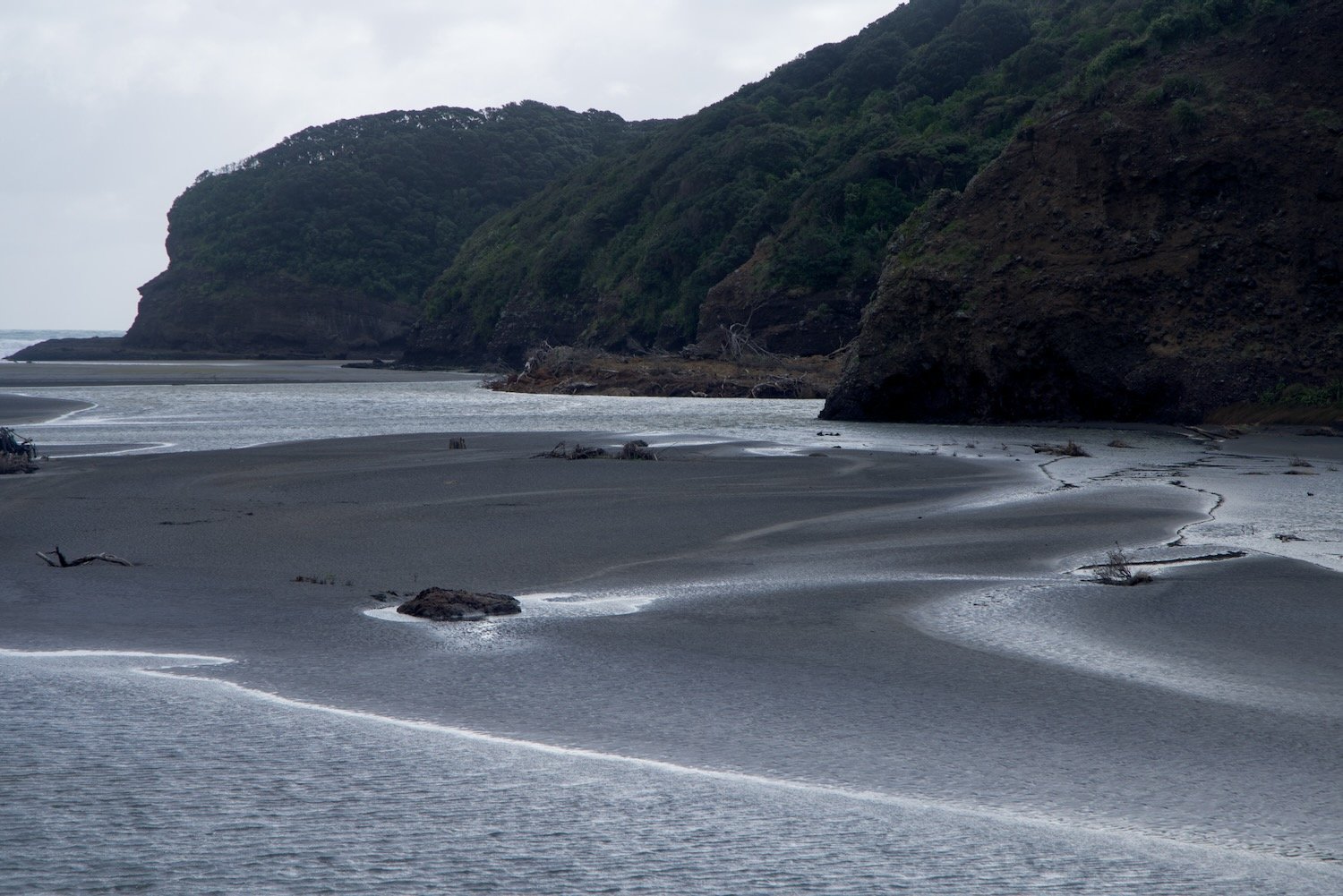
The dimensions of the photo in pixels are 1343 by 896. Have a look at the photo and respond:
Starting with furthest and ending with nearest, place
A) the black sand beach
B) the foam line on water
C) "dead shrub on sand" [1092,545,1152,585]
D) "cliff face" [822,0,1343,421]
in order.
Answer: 1. "cliff face" [822,0,1343,421]
2. "dead shrub on sand" [1092,545,1152,585]
3. the black sand beach
4. the foam line on water

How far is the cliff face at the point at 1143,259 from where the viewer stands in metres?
24.6

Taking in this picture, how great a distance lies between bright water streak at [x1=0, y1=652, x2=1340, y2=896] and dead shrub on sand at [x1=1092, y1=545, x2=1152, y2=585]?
4.34 meters

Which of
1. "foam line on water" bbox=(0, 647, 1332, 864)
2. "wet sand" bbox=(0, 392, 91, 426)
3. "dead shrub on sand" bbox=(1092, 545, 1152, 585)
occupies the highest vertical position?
"wet sand" bbox=(0, 392, 91, 426)

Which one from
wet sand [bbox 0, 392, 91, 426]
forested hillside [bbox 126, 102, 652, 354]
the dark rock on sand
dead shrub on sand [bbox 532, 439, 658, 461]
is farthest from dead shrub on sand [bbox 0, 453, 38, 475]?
forested hillside [bbox 126, 102, 652, 354]

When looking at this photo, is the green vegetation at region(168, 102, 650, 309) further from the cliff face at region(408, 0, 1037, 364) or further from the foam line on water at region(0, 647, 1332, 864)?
the foam line on water at region(0, 647, 1332, 864)

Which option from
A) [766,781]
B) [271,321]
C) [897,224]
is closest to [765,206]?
[897,224]

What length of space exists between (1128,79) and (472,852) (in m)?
30.0

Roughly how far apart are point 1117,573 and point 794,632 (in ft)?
8.18

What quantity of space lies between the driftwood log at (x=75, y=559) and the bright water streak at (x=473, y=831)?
4.18m

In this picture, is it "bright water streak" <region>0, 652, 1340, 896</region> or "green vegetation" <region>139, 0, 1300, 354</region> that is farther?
"green vegetation" <region>139, 0, 1300, 354</region>

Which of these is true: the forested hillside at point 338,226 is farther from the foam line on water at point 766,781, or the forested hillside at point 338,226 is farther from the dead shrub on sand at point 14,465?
the foam line on water at point 766,781

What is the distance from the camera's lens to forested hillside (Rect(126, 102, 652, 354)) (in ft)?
318

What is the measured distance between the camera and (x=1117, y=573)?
7527mm

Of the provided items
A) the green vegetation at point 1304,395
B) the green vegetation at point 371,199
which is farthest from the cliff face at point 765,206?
the green vegetation at point 1304,395
